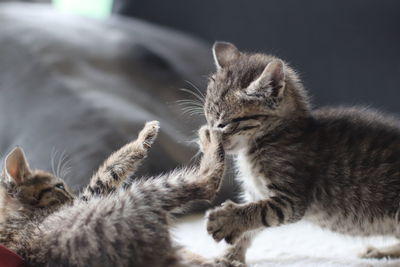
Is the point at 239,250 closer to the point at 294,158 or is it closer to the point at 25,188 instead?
the point at 294,158

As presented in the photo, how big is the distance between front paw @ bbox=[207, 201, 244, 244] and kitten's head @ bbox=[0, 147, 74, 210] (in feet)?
1.41

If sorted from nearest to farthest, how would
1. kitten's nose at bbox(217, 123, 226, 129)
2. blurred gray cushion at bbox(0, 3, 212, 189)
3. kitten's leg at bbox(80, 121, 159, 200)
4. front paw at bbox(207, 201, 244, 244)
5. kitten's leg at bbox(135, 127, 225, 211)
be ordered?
kitten's leg at bbox(135, 127, 225, 211) → front paw at bbox(207, 201, 244, 244) → kitten's nose at bbox(217, 123, 226, 129) → kitten's leg at bbox(80, 121, 159, 200) → blurred gray cushion at bbox(0, 3, 212, 189)

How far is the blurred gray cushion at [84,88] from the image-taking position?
2137 mm

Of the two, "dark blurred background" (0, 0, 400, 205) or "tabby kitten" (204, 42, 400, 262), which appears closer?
"tabby kitten" (204, 42, 400, 262)

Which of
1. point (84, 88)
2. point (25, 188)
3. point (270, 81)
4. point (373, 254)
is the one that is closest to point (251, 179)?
point (270, 81)

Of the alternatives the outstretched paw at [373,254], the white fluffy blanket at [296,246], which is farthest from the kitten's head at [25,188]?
the outstretched paw at [373,254]

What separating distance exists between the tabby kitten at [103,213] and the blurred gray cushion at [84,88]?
0.33m

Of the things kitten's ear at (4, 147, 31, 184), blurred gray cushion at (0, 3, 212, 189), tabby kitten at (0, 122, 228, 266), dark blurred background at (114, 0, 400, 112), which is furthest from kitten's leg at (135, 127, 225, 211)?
→ dark blurred background at (114, 0, 400, 112)

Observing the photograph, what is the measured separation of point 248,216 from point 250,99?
0.32 m

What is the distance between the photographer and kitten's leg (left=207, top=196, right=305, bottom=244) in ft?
5.01

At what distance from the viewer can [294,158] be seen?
1.64 m

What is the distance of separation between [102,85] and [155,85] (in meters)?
0.29

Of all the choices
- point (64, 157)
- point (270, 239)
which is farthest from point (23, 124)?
point (270, 239)

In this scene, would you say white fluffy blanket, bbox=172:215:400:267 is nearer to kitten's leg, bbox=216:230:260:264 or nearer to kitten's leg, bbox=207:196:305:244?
kitten's leg, bbox=216:230:260:264
